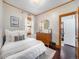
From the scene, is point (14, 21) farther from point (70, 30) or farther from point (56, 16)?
point (70, 30)

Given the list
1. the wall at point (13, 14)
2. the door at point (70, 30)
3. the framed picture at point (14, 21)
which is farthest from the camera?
the door at point (70, 30)

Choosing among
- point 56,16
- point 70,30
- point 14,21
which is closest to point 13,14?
point 14,21

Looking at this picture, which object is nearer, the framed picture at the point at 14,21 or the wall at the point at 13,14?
the wall at the point at 13,14

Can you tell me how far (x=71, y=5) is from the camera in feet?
11.7

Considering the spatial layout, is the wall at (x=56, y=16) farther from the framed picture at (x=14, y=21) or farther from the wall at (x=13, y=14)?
the framed picture at (x=14, y=21)

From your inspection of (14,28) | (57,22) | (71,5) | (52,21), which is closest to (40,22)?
(52,21)

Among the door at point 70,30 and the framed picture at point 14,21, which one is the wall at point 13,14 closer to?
→ the framed picture at point 14,21

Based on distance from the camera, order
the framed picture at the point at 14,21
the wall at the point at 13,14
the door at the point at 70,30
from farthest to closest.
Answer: the door at the point at 70,30, the framed picture at the point at 14,21, the wall at the point at 13,14

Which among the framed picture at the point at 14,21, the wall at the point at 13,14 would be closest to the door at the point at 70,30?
the wall at the point at 13,14

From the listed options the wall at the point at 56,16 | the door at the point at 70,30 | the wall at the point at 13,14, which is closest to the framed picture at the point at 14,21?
the wall at the point at 13,14

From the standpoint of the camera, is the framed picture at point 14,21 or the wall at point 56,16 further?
the framed picture at point 14,21

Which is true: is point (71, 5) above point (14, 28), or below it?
above

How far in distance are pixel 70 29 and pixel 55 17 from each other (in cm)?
161

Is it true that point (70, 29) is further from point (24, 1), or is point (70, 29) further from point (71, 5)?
point (24, 1)
